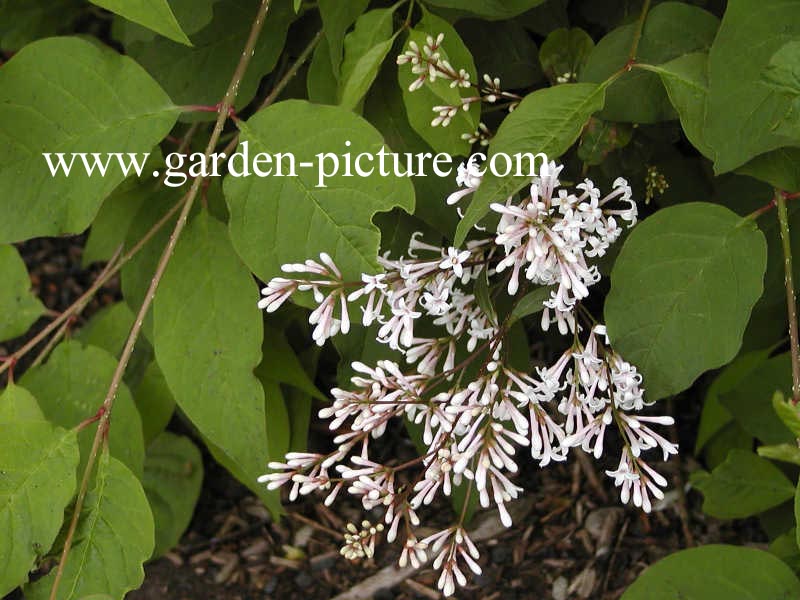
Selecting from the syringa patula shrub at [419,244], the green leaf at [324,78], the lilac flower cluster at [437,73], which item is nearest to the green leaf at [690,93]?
the syringa patula shrub at [419,244]

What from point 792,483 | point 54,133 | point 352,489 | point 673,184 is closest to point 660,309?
point 352,489

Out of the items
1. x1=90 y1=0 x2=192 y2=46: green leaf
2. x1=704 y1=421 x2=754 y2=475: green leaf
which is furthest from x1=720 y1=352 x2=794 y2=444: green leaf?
x1=90 y1=0 x2=192 y2=46: green leaf

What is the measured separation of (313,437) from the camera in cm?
219

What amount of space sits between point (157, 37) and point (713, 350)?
1023mm

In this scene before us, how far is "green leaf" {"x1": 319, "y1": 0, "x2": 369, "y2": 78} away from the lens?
53.0 inches

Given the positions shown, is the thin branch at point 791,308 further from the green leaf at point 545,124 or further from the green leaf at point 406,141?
the green leaf at point 406,141

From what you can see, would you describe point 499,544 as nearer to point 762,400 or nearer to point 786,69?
point 762,400

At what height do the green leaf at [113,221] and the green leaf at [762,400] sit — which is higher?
the green leaf at [113,221]

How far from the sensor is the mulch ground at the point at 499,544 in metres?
1.93

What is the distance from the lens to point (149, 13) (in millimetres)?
1136

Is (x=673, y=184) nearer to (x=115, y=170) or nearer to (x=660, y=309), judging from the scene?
(x=660, y=309)

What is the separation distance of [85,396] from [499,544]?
2.84 feet

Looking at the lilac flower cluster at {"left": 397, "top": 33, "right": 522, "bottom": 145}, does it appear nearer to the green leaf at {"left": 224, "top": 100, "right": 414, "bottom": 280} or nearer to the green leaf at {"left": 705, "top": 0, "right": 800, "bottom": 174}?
the green leaf at {"left": 224, "top": 100, "right": 414, "bottom": 280}

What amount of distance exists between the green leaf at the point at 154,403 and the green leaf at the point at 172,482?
248mm
